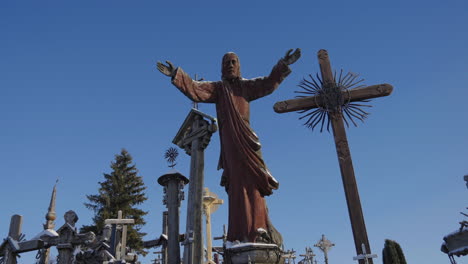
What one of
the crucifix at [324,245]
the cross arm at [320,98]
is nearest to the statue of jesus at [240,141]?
the cross arm at [320,98]

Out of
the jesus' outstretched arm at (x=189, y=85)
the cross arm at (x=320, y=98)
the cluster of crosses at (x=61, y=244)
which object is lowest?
the cluster of crosses at (x=61, y=244)

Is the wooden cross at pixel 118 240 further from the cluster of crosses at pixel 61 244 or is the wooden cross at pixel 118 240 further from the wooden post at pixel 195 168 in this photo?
the wooden post at pixel 195 168

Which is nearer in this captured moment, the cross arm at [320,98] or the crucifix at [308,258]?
the cross arm at [320,98]

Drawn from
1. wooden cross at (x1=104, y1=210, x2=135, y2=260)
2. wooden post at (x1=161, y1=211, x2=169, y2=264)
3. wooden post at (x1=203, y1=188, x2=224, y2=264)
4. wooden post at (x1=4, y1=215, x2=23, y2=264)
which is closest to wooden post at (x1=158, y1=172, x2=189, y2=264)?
wooden post at (x1=161, y1=211, x2=169, y2=264)

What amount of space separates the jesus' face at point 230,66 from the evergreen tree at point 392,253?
5.69 metres

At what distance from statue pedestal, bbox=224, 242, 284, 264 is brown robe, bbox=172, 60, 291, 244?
0.97ft

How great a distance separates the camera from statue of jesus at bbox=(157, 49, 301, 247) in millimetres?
7488

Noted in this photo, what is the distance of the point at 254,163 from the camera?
805cm

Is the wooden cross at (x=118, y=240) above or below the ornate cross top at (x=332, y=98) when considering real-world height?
below

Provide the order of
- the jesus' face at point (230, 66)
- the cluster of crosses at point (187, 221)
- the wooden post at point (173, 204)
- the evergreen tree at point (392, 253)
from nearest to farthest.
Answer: the cluster of crosses at point (187, 221) < the wooden post at point (173, 204) < the jesus' face at point (230, 66) < the evergreen tree at point (392, 253)

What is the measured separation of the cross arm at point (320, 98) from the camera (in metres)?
11.5

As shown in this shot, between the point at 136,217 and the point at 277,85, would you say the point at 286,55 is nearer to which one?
the point at 277,85

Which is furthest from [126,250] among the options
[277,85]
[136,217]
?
[136,217]

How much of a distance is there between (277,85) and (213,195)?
24.4ft
